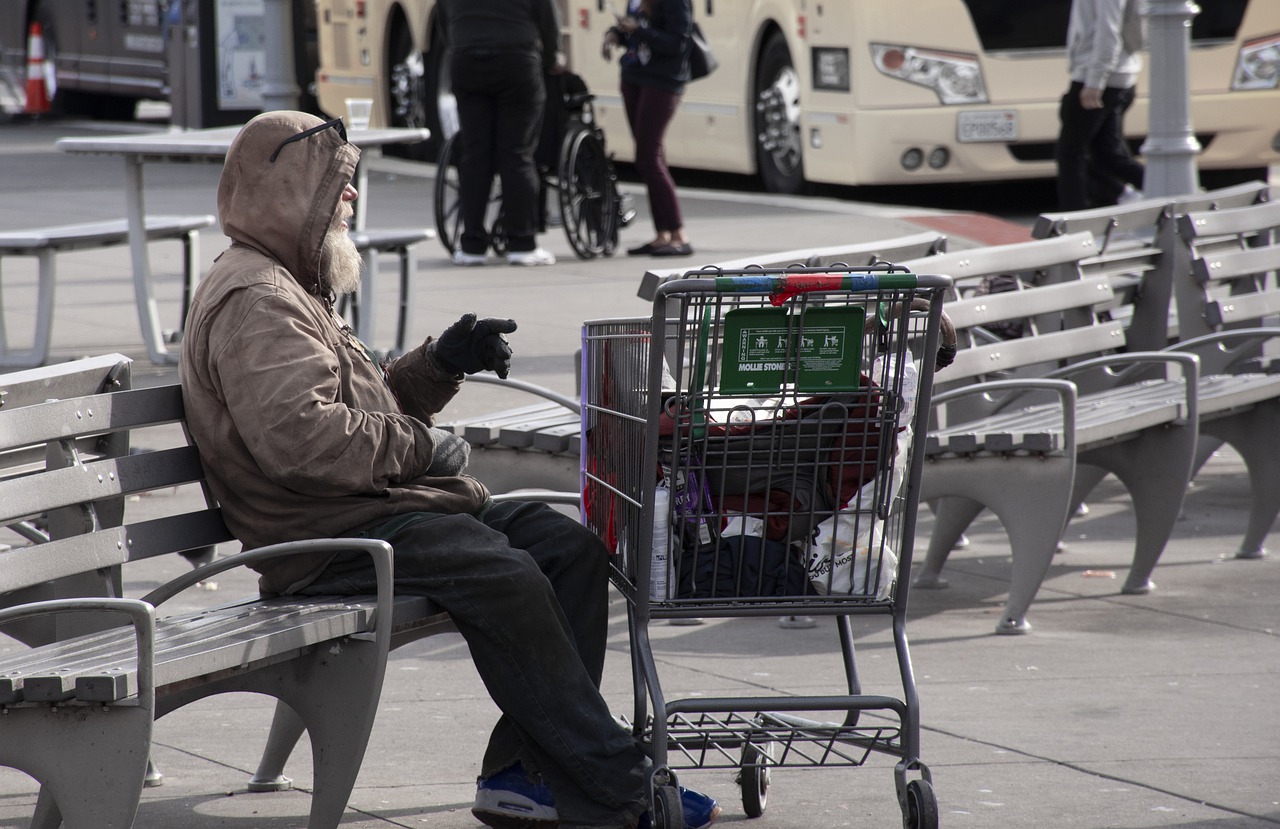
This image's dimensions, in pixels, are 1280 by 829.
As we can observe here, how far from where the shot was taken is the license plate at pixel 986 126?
14375mm

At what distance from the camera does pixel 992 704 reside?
484 cm

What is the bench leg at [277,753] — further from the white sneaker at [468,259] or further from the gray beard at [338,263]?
the white sneaker at [468,259]

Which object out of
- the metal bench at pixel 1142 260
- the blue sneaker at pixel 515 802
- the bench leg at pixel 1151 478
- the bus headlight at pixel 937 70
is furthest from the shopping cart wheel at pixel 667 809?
the bus headlight at pixel 937 70

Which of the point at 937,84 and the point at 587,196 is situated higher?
the point at 937,84

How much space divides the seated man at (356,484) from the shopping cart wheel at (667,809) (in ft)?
0.38

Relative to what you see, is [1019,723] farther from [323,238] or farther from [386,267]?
[386,267]

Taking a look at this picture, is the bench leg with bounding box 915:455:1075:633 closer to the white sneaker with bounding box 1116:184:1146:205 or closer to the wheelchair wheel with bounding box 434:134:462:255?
the wheelchair wheel with bounding box 434:134:462:255

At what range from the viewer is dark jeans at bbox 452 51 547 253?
11.6 m

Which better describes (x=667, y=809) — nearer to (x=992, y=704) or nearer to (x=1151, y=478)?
(x=992, y=704)

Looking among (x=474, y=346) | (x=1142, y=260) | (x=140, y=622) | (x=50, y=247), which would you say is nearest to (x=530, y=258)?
(x=50, y=247)

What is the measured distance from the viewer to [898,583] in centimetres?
382

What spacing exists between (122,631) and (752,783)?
52.0 inches

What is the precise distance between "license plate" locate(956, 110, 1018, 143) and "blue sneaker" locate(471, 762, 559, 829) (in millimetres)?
11222

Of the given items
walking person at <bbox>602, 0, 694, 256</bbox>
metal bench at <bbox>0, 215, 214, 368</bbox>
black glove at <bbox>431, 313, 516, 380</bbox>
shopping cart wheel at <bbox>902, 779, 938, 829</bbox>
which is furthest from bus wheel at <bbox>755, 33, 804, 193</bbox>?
shopping cart wheel at <bbox>902, 779, 938, 829</bbox>
